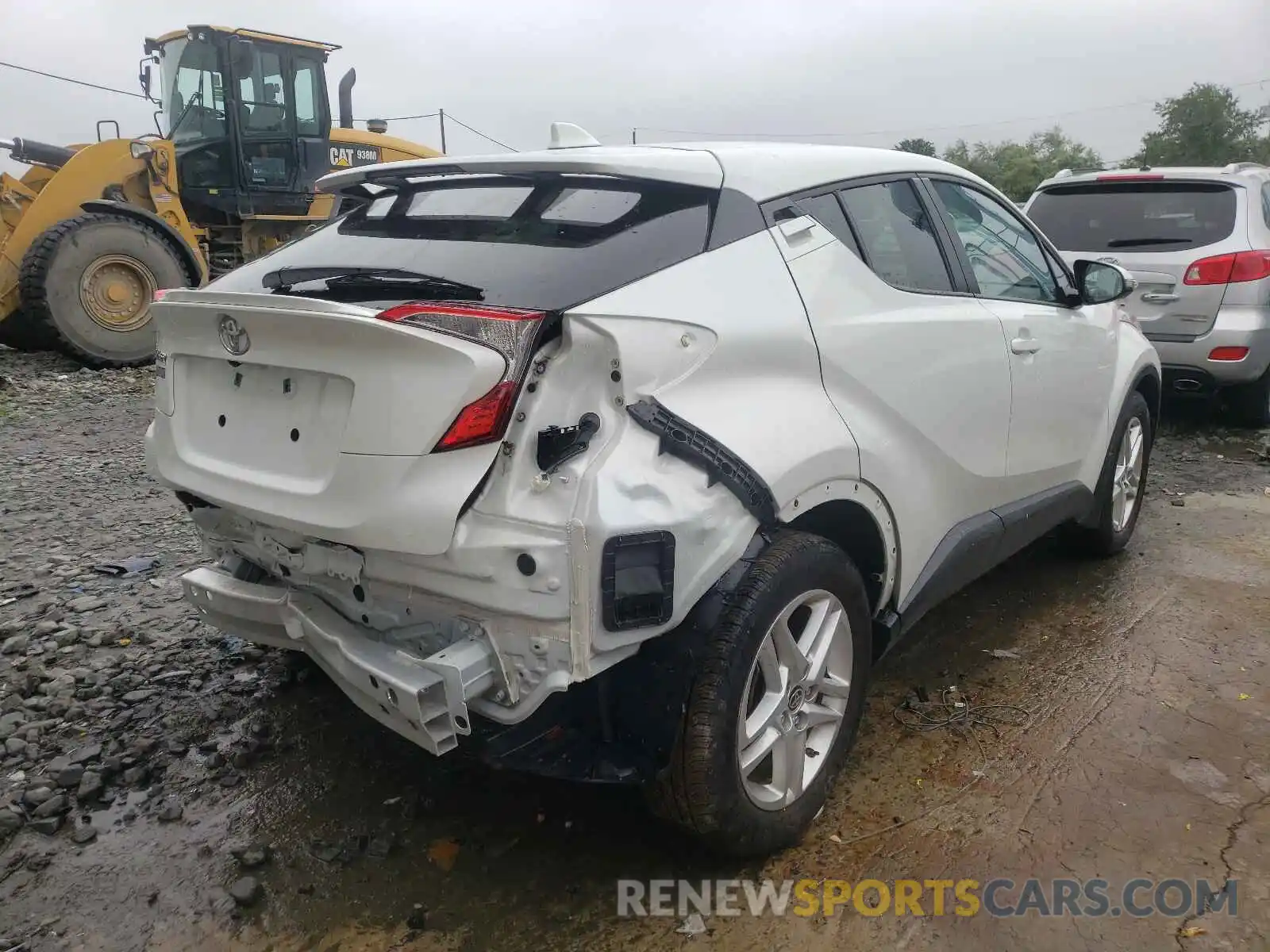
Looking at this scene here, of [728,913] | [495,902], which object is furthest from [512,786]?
[728,913]

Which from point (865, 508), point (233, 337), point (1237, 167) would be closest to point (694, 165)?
point (865, 508)

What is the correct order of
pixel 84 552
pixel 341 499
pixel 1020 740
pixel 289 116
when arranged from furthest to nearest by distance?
pixel 289 116, pixel 84 552, pixel 1020 740, pixel 341 499

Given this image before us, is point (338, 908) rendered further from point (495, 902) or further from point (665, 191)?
point (665, 191)

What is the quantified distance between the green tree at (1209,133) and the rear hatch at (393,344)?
36.7m

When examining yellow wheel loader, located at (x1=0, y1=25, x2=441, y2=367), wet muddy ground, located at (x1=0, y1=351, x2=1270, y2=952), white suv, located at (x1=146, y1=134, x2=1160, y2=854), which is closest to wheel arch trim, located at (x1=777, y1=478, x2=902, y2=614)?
white suv, located at (x1=146, y1=134, x2=1160, y2=854)

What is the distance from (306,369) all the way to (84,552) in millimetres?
3095

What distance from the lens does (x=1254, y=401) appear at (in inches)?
273

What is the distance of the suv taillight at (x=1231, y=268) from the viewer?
614cm

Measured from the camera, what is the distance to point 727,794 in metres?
2.26

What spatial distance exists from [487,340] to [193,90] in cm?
1005

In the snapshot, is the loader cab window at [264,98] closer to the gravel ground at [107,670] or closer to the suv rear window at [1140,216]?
the gravel ground at [107,670]

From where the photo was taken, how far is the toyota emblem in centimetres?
232

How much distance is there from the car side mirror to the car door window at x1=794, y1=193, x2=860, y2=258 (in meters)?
1.66

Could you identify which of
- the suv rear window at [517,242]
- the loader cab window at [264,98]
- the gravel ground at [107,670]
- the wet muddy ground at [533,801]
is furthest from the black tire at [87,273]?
the suv rear window at [517,242]
